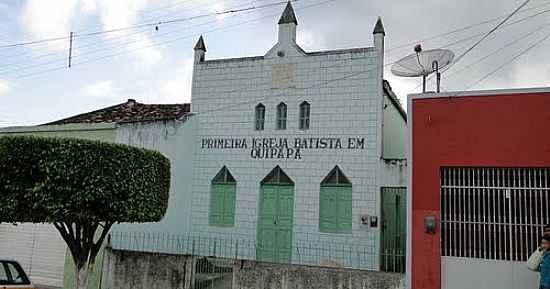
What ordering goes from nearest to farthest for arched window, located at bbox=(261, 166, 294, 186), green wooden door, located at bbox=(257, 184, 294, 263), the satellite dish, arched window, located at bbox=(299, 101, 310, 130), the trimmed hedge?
the trimmed hedge
the satellite dish
green wooden door, located at bbox=(257, 184, 294, 263)
arched window, located at bbox=(261, 166, 294, 186)
arched window, located at bbox=(299, 101, 310, 130)

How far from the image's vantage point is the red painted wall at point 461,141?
10.0m

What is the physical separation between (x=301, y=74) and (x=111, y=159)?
22.1ft

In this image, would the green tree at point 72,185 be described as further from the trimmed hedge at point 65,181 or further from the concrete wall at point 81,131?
the concrete wall at point 81,131

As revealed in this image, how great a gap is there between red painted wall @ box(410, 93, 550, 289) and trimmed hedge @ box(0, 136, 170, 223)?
224 inches

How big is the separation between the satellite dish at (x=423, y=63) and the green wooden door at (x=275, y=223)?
440cm

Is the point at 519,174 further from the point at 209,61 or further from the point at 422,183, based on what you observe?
the point at 209,61

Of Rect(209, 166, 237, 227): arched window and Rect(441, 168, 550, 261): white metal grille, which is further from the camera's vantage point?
Rect(209, 166, 237, 227): arched window

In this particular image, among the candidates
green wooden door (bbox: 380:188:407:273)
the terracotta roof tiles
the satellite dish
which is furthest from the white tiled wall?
the terracotta roof tiles

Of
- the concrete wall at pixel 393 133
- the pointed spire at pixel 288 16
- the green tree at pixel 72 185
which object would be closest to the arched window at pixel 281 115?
the pointed spire at pixel 288 16

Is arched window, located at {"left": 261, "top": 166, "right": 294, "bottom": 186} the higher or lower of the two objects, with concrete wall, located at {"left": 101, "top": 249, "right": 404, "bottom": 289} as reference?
higher

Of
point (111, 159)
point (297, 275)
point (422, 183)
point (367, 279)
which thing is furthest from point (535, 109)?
point (111, 159)

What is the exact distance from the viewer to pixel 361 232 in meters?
13.2

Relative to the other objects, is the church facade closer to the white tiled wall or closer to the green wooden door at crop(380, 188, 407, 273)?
the white tiled wall

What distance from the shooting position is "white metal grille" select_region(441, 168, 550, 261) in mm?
9820
